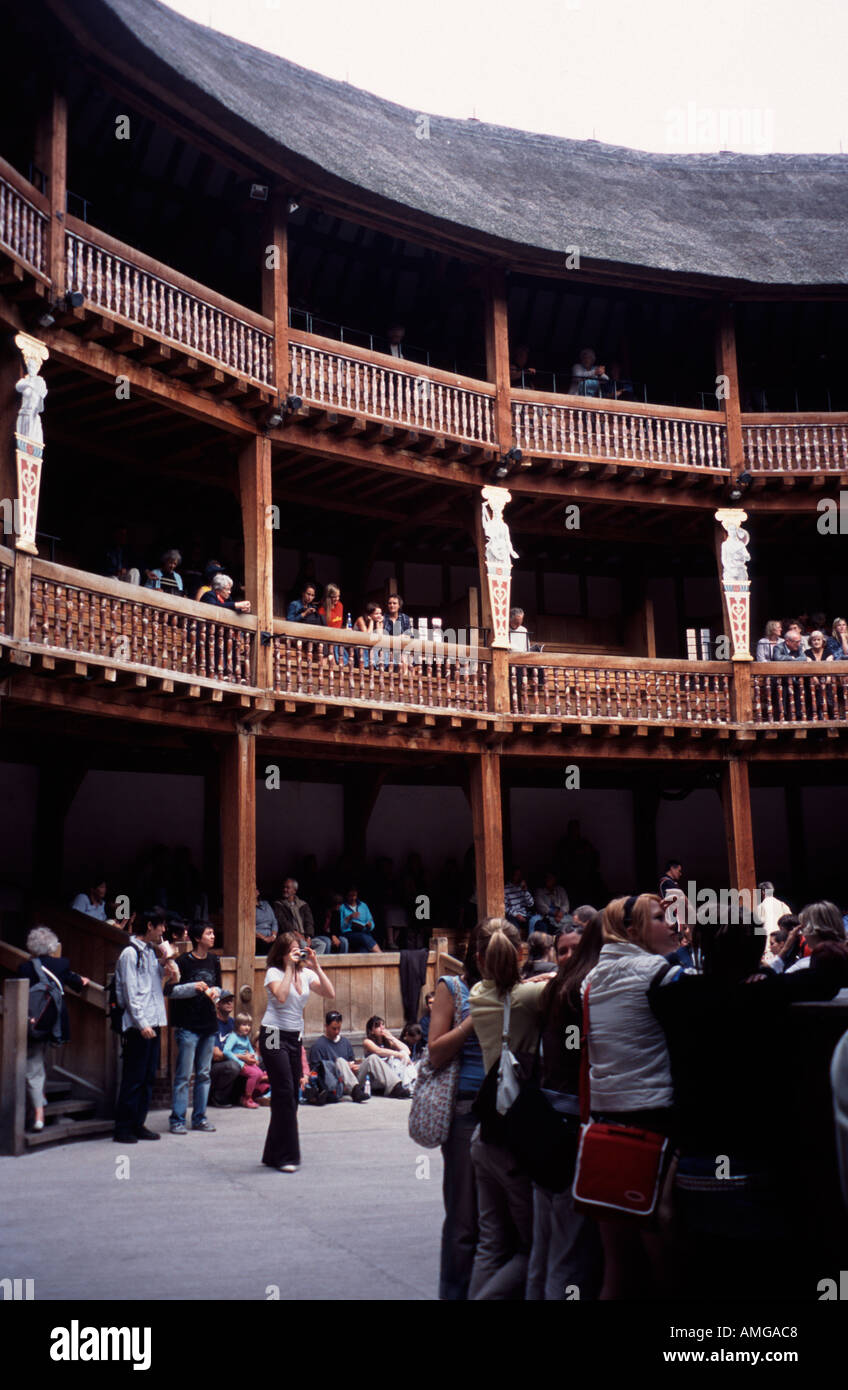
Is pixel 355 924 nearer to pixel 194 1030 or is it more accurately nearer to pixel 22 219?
pixel 194 1030

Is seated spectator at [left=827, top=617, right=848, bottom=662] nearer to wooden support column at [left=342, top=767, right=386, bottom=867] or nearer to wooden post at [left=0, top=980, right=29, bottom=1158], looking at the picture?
wooden support column at [left=342, top=767, right=386, bottom=867]

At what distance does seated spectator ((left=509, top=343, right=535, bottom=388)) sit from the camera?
72.7 ft

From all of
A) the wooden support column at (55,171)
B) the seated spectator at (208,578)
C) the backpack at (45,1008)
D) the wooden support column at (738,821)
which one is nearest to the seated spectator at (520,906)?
the wooden support column at (738,821)

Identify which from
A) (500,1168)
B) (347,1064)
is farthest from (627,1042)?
(347,1064)

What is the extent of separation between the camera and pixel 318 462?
62.5 ft

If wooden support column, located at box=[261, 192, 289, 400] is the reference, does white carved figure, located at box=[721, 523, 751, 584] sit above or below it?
below

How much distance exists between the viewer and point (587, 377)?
21.8 m

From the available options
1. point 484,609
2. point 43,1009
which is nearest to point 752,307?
point 484,609

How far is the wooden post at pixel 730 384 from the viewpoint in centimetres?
2127

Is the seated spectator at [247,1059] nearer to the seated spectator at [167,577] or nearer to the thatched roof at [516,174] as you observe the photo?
the seated spectator at [167,577]

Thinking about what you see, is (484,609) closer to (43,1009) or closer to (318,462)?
(318,462)

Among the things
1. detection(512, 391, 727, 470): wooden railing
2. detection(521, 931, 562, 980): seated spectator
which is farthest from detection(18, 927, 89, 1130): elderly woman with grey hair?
detection(512, 391, 727, 470): wooden railing

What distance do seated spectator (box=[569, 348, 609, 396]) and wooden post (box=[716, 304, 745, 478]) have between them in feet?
6.30
